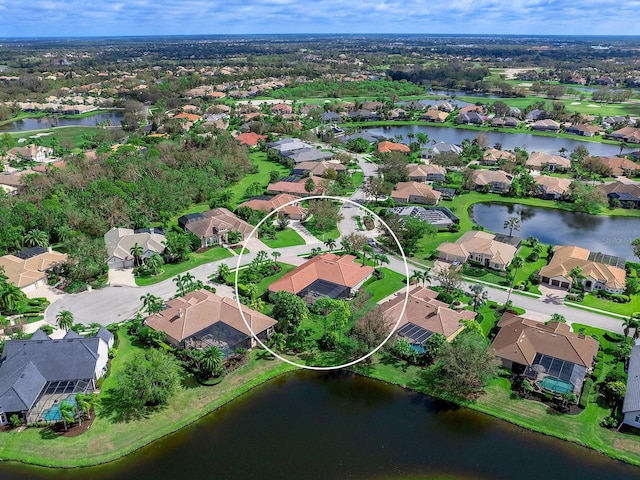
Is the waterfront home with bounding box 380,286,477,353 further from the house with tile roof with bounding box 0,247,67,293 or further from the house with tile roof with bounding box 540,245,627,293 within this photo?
the house with tile roof with bounding box 0,247,67,293

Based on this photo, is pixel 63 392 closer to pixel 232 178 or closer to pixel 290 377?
pixel 290 377

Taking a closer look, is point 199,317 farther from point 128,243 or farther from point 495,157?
point 495,157

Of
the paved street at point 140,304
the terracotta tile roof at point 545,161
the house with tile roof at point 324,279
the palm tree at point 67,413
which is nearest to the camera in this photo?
the palm tree at point 67,413

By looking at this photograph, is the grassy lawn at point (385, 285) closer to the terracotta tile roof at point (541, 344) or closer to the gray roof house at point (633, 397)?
the terracotta tile roof at point (541, 344)

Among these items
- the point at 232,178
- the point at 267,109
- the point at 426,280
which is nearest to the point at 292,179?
the point at 232,178

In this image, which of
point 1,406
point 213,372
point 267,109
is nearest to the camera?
point 1,406

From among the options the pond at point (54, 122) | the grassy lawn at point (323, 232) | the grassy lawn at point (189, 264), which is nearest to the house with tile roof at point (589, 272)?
the grassy lawn at point (323, 232)

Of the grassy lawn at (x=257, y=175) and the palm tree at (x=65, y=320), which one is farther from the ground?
the grassy lawn at (x=257, y=175)
